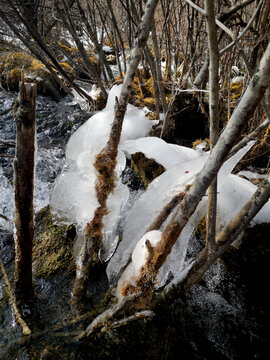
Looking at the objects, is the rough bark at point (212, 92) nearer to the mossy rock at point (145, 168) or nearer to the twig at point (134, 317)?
the twig at point (134, 317)

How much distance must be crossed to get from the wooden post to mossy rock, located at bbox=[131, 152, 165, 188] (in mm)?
1575

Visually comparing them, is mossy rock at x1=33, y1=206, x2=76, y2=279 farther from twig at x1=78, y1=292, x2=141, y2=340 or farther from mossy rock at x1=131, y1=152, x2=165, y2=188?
mossy rock at x1=131, y1=152, x2=165, y2=188

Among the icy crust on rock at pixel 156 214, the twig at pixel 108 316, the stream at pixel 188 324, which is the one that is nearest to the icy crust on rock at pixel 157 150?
the icy crust on rock at pixel 156 214

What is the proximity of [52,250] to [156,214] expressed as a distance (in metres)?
1.20

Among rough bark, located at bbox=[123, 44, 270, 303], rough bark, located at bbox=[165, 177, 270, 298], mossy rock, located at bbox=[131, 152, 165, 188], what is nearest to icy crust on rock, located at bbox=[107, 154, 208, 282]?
rough bark, located at bbox=[123, 44, 270, 303]

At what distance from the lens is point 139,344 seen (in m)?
1.66

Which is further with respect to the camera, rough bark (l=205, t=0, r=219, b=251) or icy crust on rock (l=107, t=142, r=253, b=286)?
icy crust on rock (l=107, t=142, r=253, b=286)

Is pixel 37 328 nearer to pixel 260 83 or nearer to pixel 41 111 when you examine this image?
pixel 260 83

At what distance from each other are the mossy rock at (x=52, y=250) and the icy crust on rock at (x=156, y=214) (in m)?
0.58

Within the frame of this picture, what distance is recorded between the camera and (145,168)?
291cm

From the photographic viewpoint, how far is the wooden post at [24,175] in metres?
1.32

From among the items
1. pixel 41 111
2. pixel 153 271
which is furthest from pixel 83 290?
pixel 41 111

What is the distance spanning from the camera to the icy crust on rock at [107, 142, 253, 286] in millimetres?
1827

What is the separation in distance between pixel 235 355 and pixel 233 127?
1640mm
